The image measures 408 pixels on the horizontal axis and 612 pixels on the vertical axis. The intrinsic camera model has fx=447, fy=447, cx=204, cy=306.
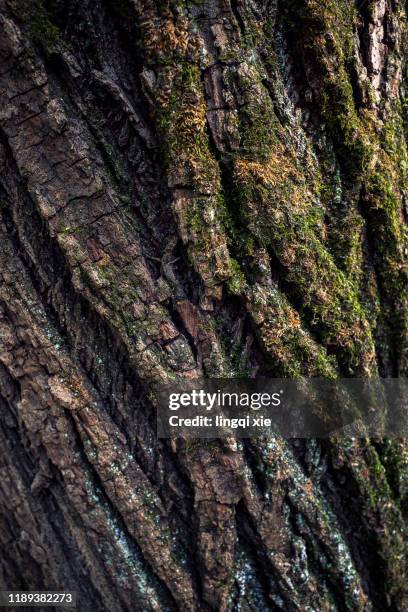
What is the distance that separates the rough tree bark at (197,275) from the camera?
1.59m

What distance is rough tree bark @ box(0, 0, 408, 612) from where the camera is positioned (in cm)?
159

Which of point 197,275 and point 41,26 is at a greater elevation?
point 41,26

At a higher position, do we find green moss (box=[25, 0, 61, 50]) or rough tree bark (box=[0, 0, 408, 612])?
green moss (box=[25, 0, 61, 50])

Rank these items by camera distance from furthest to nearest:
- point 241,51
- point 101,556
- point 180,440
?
point 101,556
point 180,440
point 241,51

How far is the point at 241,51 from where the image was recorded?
1.61 meters

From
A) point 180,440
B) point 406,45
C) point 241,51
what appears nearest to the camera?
point 241,51

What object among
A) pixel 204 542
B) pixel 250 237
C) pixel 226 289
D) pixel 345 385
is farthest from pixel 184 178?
pixel 204 542

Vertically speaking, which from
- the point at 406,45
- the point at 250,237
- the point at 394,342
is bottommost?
the point at 394,342

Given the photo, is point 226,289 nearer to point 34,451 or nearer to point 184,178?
point 184,178

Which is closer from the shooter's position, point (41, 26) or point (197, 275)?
point (41, 26)

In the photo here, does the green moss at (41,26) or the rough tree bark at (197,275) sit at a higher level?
the green moss at (41,26)

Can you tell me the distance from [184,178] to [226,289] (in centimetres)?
43

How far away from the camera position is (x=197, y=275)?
65.9 inches

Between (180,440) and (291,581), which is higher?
(180,440)
